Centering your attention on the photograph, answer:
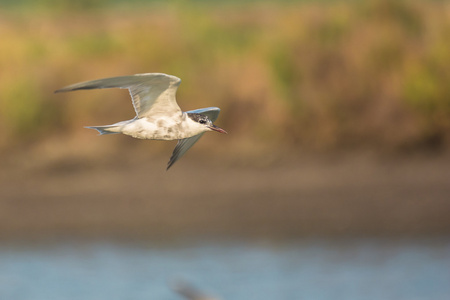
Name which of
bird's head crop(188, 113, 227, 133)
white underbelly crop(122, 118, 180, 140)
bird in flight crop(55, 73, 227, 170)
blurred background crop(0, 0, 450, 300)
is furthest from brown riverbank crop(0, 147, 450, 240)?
white underbelly crop(122, 118, 180, 140)

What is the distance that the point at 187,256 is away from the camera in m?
15.4

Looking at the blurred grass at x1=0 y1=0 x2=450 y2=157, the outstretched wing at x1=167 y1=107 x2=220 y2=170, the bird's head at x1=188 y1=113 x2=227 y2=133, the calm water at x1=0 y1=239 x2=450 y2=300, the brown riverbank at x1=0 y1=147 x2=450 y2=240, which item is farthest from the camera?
the blurred grass at x1=0 y1=0 x2=450 y2=157

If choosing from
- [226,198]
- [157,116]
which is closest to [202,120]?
[157,116]

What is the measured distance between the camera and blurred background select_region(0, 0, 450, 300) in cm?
1575

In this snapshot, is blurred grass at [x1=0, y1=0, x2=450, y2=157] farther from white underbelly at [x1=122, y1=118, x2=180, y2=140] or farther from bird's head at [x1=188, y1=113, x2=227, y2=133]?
white underbelly at [x1=122, y1=118, x2=180, y2=140]

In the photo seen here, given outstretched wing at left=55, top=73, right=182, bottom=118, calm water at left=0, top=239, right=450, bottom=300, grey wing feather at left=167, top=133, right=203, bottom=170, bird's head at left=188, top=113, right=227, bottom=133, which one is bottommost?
calm water at left=0, top=239, right=450, bottom=300

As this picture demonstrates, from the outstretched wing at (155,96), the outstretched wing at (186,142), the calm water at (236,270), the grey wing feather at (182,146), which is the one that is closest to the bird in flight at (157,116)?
the outstretched wing at (155,96)

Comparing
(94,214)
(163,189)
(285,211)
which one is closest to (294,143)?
(285,211)

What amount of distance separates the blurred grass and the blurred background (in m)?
0.03

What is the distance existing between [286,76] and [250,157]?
1.50 metres

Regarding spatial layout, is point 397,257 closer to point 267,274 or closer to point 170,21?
point 267,274

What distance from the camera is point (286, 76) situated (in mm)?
17344

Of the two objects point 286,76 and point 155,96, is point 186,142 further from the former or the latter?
point 286,76

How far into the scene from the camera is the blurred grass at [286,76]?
1689 centimetres
